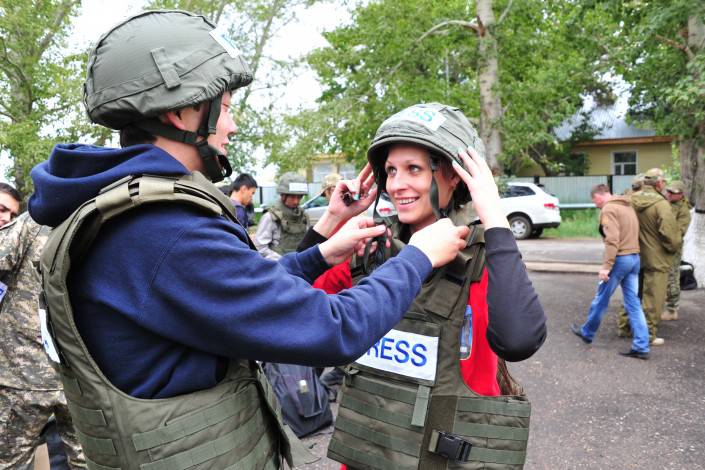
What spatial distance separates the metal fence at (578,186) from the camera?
23750 mm

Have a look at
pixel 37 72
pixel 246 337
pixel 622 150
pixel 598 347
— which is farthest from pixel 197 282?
pixel 622 150

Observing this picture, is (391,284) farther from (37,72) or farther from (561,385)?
(37,72)

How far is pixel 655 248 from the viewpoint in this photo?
22.6 ft

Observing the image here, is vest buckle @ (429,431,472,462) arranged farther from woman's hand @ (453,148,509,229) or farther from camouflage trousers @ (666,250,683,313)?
camouflage trousers @ (666,250,683,313)

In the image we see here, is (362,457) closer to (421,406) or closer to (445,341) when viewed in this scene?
(421,406)

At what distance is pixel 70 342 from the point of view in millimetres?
1261

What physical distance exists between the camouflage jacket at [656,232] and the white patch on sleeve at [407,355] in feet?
19.7

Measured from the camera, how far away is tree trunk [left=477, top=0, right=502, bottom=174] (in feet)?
38.5

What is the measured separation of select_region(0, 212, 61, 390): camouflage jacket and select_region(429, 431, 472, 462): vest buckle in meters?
2.33

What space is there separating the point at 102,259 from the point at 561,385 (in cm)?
526

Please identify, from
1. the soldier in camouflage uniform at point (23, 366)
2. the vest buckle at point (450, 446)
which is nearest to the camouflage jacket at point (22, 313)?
the soldier in camouflage uniform at point (23, 366)

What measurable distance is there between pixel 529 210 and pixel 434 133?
54.6 feet

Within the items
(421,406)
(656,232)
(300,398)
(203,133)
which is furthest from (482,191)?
(656,232)

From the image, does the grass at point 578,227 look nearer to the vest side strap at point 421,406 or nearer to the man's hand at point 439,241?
the vest side strap at point 421,406
